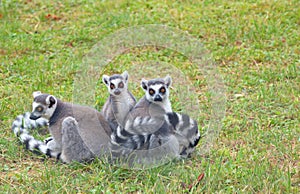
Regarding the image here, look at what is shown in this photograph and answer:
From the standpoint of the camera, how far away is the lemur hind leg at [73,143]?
4309 millimetres

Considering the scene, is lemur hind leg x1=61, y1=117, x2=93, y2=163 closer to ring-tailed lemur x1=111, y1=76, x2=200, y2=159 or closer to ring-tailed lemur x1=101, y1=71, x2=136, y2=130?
ring-tailed lemur x1=111, y1=76, x2=200, y2=159

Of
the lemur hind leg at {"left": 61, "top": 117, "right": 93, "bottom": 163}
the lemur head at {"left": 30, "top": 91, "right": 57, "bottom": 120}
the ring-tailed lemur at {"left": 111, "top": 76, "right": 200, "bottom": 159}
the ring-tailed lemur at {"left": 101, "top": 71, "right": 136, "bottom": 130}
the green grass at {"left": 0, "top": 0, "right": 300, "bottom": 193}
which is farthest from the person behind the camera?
the ring-tailed lemur at {"left": 101, "top": 71, "right": 136, "bottom": 130}

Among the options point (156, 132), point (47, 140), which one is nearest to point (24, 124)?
point (47, 140)

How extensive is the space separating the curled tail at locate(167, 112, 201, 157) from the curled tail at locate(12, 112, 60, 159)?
106cm

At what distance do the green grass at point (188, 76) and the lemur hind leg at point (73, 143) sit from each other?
0.08 metres

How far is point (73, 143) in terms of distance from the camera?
432 centimetres

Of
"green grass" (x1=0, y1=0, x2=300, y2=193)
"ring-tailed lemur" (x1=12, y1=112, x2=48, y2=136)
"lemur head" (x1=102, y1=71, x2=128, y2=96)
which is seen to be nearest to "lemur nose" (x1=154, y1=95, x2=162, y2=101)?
"lemur head" (x1=102, y1=71, x2=128, y2=96)

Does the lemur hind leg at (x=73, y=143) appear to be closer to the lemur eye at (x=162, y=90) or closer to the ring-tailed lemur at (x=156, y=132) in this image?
the ring-tailed lemur at (x=156, y=132)

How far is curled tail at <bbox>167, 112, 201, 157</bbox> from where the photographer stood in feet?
13.6

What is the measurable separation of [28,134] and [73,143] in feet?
2.25

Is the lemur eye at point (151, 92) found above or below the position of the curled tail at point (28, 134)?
above

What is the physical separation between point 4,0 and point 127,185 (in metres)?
5.49

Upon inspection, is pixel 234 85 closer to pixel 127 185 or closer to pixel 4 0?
pixel 127 185

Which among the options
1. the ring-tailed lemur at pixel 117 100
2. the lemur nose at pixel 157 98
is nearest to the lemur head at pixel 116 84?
the ring-tailed lemur at pixel 117 100
